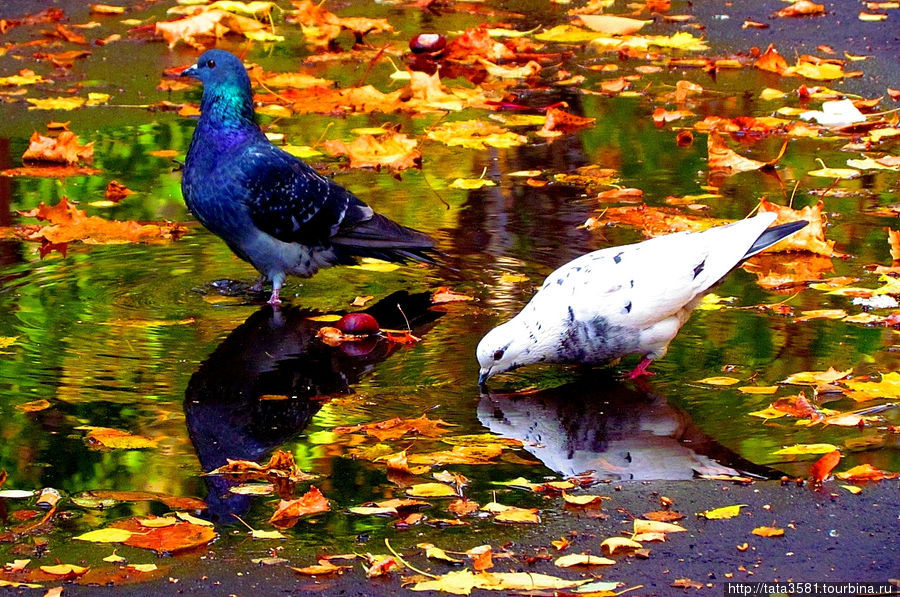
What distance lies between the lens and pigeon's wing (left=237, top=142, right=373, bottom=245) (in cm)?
569

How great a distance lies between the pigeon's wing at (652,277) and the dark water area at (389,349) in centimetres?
29

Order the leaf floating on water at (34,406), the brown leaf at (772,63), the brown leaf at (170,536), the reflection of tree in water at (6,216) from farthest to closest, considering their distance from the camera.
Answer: the brown leaf at (772,63), the reflection of tree in water at (6,216), the leaf floating on water at (34,406), the brown leaf at (170,536)

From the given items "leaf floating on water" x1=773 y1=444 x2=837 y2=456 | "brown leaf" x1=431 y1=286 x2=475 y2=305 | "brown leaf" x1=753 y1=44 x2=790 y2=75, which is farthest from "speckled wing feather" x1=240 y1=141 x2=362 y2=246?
"brown leaf" x1=753 y1=44 x2=790 y2=75

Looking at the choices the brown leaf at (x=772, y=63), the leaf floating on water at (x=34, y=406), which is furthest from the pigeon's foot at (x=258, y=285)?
the brown leaf at (x=772, y=63)

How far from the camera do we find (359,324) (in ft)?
17.2

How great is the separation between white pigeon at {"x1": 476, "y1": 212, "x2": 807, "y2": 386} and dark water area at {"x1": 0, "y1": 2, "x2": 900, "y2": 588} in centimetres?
A: 14

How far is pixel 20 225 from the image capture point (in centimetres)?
643

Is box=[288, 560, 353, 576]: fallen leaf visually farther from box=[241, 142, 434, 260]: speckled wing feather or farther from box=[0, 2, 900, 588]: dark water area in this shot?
box=[241, 142, 434, 260]: speckled wing feather

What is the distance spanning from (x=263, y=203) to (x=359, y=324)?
2.59 ft

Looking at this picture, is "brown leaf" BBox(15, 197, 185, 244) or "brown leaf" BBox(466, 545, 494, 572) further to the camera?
"brown leaf" BBox(15, 197, 185, 244)

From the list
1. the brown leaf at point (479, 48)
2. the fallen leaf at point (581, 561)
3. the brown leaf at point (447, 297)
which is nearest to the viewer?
the fallen leaf at point (581, 561)

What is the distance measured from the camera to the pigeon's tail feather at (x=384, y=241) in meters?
5.75

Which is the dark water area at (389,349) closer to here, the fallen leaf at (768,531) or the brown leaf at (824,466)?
the brown leaf at (824,466)

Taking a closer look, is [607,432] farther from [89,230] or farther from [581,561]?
[89,230]
